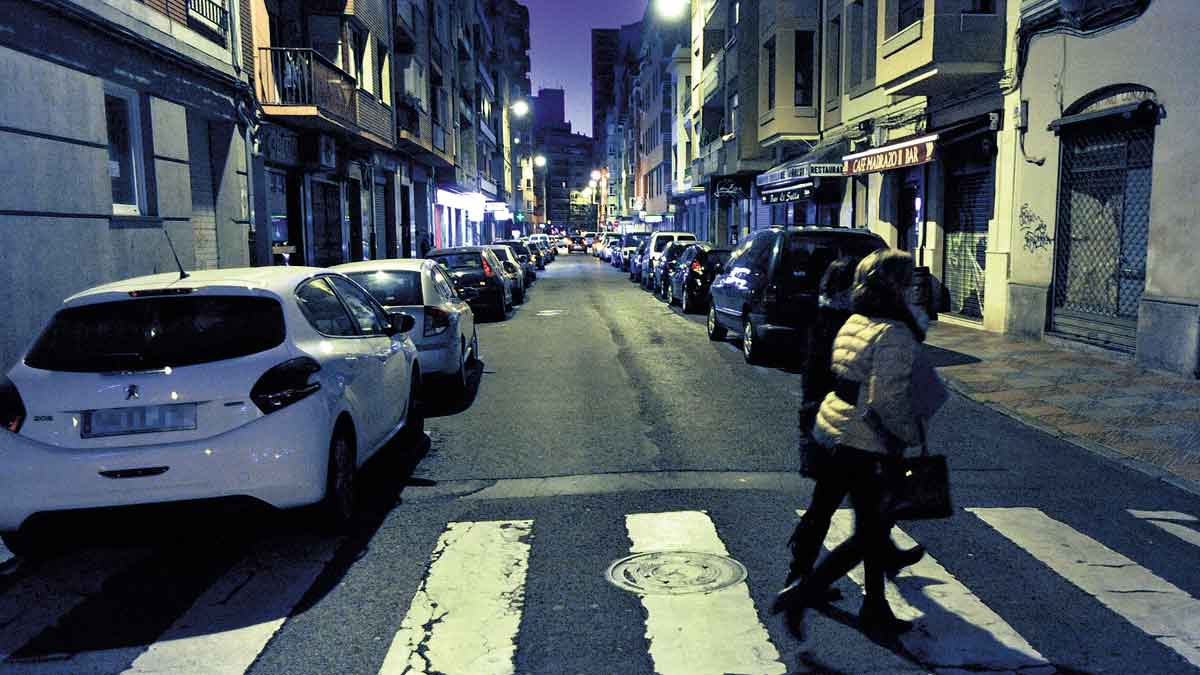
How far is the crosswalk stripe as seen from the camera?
5.30 m

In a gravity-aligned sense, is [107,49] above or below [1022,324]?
above

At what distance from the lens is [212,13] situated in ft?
50.5

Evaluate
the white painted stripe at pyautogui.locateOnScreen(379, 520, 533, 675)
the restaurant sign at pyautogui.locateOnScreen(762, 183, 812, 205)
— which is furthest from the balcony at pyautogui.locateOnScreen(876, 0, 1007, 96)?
the white painted stripe at pyautogui.locateOnScreen(379, 520, 533, 675)

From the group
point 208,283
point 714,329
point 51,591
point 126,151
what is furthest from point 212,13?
point 51,591

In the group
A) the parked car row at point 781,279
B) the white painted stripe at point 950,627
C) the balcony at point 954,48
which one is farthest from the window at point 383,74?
the white painted stripe at point 950,627

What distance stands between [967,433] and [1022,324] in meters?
7.52

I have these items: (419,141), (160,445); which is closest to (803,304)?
(160,445)

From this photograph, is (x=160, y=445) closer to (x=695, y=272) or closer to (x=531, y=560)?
(x=531, y=560)

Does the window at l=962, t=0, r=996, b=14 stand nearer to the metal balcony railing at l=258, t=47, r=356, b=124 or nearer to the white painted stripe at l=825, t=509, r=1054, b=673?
the metal balcony railing at l=258, t=47, r=356, b=124

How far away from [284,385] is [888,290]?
306cm

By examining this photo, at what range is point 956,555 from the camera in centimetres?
495

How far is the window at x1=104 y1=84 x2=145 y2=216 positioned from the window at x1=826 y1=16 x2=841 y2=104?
675 inches

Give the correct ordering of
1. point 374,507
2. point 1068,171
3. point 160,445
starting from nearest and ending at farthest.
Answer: point 160,445 < point 374,507 < point 1068,171

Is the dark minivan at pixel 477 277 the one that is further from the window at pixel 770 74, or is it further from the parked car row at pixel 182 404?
the parked car row at pixel 182 404
